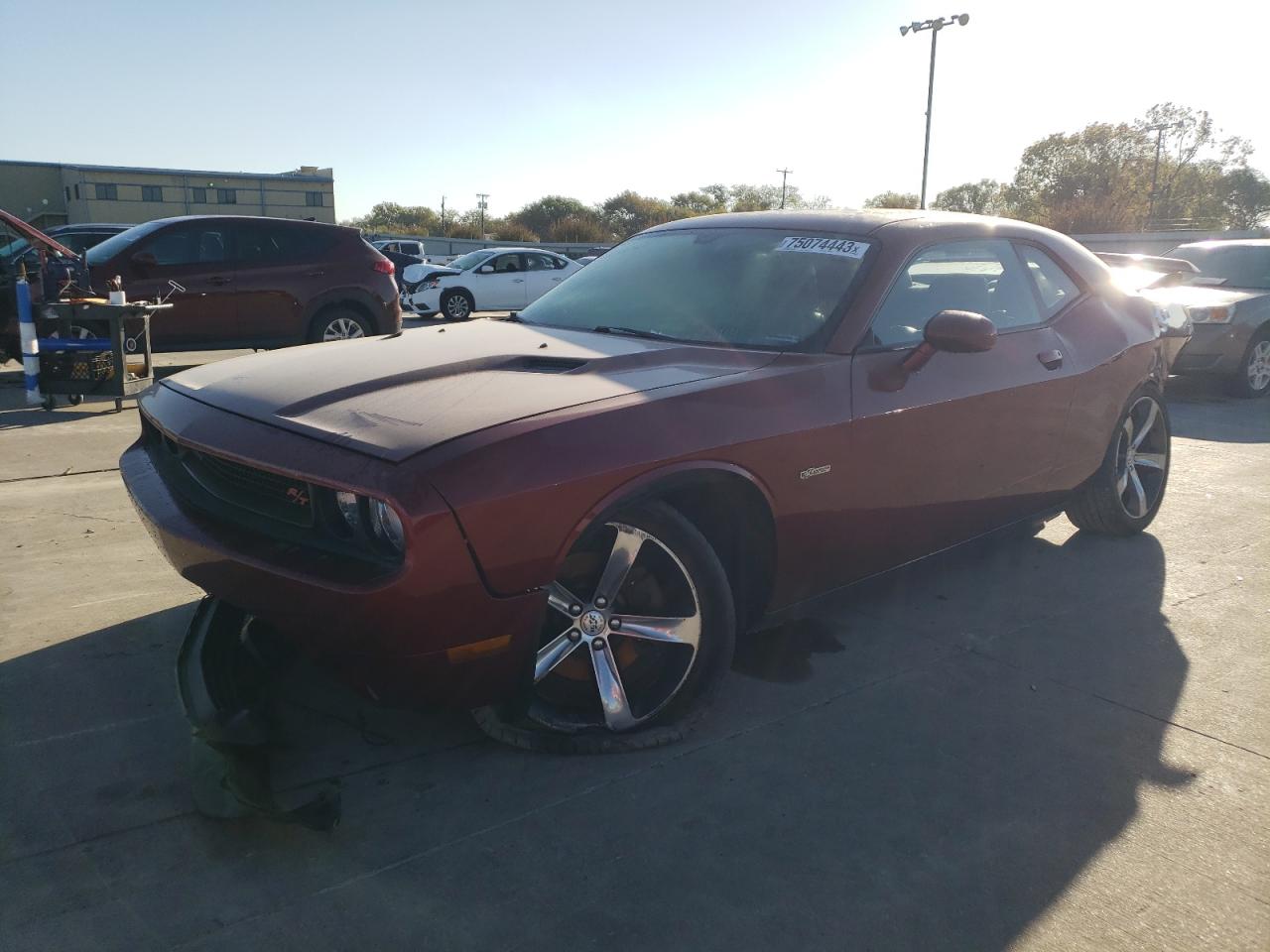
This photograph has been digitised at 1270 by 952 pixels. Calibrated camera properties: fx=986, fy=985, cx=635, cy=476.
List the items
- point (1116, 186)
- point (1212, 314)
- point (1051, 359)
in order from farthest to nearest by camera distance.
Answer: point (1116, 186), point (1212, 314), point (1051, 359)

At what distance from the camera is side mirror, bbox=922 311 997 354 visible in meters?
3.25

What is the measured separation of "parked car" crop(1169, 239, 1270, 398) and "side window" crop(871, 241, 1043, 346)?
21.6 ft

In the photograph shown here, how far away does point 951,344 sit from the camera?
327 cm

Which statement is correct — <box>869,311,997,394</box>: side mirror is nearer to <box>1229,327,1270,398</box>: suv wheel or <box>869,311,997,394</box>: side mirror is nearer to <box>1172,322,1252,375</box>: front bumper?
<box>1172,322,1252,375</box>: front bumper

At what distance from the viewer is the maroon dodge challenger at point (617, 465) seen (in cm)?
235

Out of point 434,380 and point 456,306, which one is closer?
point 434,380

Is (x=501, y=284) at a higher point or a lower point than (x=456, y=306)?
higher

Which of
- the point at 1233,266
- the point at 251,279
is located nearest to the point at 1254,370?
the point at 1233,266

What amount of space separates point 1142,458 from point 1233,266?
7.19m

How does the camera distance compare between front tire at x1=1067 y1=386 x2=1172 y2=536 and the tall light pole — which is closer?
front tire at x1=1067 y1=386 x2=1172 y2=536

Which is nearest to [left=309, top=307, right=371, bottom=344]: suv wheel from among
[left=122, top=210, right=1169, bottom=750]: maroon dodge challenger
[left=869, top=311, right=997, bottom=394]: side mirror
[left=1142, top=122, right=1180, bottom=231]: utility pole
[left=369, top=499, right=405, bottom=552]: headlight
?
[left=122, top=210, right=1169, bottom=750]: maroon dodge challenger

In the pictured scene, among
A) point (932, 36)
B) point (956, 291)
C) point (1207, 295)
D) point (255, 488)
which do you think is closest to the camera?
point (255, 488)

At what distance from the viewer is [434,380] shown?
113 inches

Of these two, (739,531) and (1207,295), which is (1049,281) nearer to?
(739,531)
